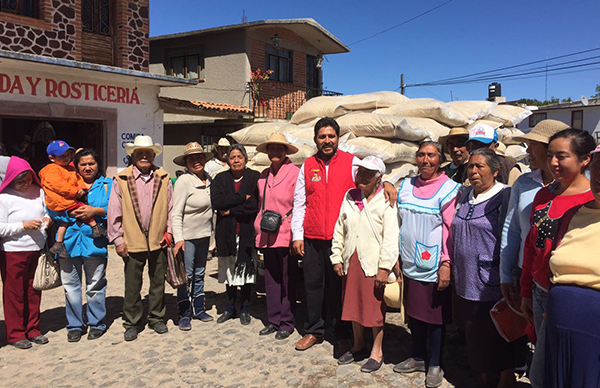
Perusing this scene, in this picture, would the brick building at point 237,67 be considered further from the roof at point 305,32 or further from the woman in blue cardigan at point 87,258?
the woman in blue cardigan at point 87,258

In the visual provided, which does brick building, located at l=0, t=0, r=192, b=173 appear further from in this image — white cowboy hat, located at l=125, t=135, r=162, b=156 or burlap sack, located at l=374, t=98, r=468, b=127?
burlap sack, located at l=374, t=98, r=468, b=127

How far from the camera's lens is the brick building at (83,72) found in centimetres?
759

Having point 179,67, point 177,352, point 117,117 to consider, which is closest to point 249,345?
point 177,352

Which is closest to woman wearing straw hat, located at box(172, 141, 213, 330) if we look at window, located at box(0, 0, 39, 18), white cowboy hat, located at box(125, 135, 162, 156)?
white cowboy hat, located at box(125, 135, 162, 156)

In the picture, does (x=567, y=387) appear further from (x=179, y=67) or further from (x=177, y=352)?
(x=179, y=67)

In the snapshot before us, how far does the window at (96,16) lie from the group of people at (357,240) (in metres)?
6.95

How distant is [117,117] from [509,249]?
26.4 ft

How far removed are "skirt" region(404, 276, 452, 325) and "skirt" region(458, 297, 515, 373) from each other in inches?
8.6

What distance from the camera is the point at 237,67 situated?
50.9ft

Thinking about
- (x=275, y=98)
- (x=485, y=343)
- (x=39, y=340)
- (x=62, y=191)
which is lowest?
(x=39, y=340)

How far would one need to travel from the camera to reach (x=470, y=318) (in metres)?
3.10

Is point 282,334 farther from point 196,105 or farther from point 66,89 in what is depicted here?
point 196,105

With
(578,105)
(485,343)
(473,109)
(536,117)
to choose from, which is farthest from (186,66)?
(536,117)

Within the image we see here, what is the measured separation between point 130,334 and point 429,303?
2760 mm
